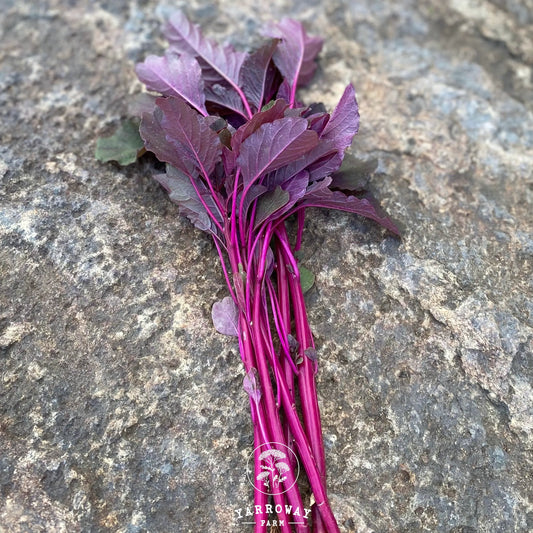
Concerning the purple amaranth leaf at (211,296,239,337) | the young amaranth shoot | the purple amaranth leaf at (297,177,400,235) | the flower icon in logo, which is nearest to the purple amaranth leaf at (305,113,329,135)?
the young amaranth shoot

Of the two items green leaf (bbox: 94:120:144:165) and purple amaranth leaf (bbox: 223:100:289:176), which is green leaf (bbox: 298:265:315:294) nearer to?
purple amaranth leaf (bbox: 223:100:289:176)

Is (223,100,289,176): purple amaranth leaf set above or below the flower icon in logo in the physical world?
above

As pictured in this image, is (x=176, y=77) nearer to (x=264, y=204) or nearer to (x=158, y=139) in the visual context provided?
(x=158, y=139)

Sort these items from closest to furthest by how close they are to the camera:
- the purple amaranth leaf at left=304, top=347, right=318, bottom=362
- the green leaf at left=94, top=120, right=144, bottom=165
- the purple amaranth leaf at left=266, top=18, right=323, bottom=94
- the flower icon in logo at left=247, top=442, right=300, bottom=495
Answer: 1. the flower icon in logo at left=247, top=442, right=300, bottom=495
2. the purple amaranth leaf at left=304, top=347, right=318, bottom=362
3. the green leaf at left=94, top=120, right=144, bottom=165
4. the purple amaranth leaf at left=266, top=18, right=323, bottom=94

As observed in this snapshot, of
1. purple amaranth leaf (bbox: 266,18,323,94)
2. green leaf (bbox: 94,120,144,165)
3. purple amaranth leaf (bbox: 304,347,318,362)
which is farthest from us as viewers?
purple amaranth leaf (bbox: 266,18,323,94)

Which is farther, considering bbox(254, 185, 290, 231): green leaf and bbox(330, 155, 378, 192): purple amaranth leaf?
bbox(330, 155, 378, 192): purple amaranth leaf

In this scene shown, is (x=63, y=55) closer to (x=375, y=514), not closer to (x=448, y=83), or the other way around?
(x=448, y=83)

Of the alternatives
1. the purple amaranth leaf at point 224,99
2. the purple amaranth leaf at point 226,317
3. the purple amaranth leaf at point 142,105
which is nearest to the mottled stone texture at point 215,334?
the purple amaranth leaf at point 226,317

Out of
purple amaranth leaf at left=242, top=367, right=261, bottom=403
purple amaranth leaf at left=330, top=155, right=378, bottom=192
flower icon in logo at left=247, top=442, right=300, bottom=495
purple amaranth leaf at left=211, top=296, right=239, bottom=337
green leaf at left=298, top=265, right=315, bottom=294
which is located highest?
purple amaranth leaf at left=330, top=155, right=378, bottom=192
